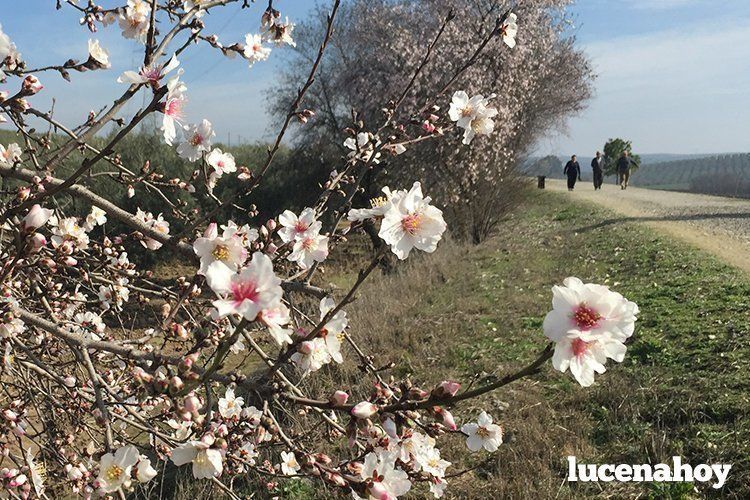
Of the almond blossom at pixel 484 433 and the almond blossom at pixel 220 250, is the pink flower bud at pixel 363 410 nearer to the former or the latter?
the almond blossom at pixel 220 250

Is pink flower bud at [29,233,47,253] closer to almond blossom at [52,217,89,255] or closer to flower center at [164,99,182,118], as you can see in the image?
flower center at [164,99,182,118]

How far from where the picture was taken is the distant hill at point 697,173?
23.2 m

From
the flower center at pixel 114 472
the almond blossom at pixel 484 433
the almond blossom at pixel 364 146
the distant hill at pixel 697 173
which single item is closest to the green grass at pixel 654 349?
the almond blossom at pixel 484 433

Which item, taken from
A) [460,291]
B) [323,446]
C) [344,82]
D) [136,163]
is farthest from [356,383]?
[344,82]

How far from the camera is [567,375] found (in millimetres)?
4922

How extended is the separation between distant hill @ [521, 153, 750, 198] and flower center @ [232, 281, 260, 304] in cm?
1413

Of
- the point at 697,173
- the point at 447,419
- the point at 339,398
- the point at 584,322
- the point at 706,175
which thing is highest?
the point at 697,173

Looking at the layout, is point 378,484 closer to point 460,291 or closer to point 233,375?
point 233,375

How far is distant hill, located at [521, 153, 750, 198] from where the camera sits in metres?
23.2

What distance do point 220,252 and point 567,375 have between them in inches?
172

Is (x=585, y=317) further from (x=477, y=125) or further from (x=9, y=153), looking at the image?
Answer: (x=9, y=153)

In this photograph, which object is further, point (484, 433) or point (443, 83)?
point (443, 83)

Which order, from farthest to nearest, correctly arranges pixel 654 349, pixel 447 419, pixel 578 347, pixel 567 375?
pixel 654 349 < pixel 567 375 < pixel 447 419 < pixel 578 347

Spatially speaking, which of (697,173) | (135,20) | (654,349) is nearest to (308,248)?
(135,20)
